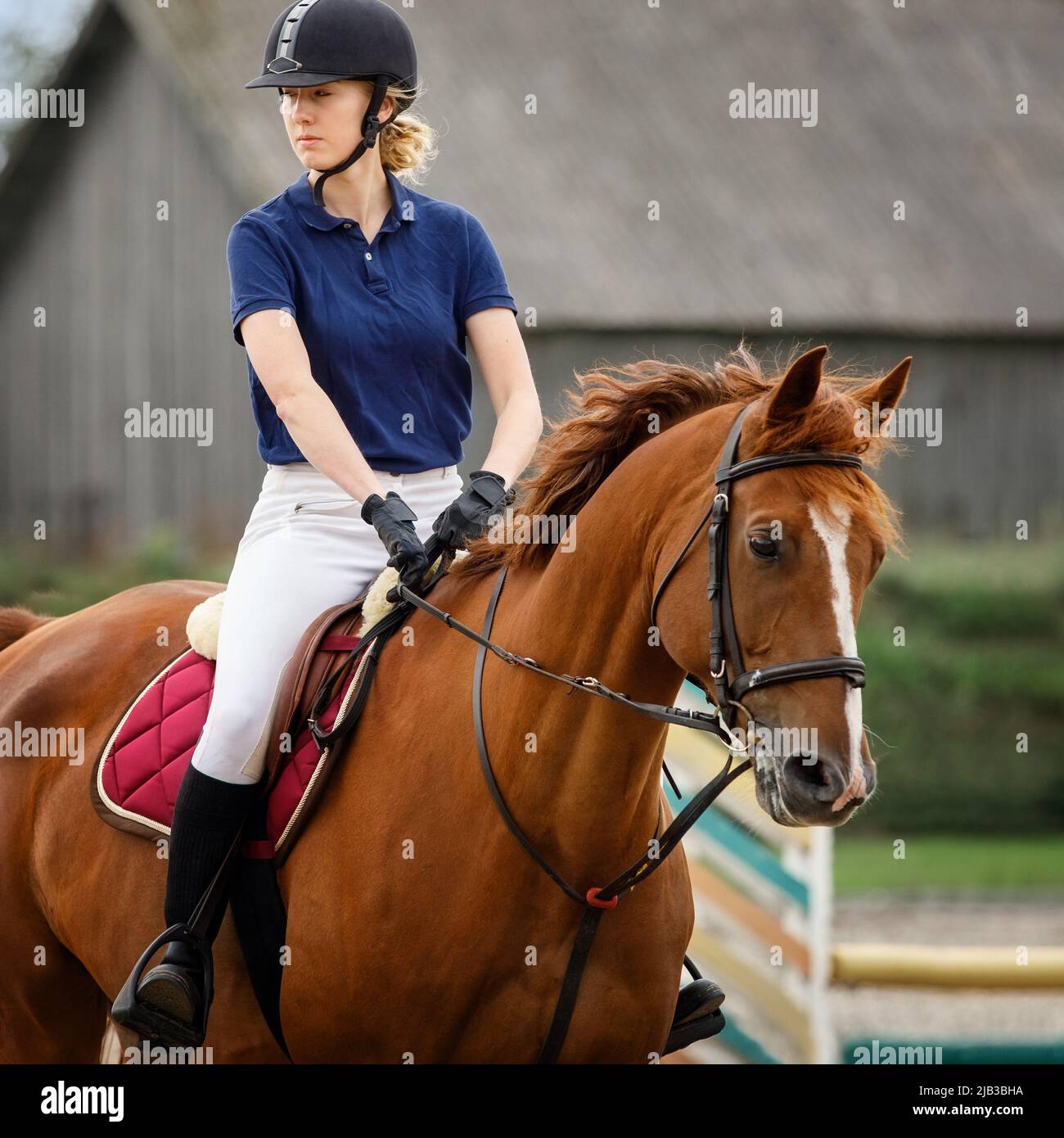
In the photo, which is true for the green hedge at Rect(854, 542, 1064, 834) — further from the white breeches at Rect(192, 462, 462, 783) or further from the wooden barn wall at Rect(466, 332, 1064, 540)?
the white breeches at Rect(192, 462, 462, 783)

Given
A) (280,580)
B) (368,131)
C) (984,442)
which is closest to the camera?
(280,580)

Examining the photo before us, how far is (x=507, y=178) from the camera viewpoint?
16.4 meters

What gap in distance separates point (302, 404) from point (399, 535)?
44 cm

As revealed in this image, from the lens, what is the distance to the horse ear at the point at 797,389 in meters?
2.84

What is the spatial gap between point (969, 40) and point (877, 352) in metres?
7.27

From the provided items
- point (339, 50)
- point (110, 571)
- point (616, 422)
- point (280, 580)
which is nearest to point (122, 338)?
point (110, 571)

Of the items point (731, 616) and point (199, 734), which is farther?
point (199, 734)

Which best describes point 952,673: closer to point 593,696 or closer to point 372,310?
point 372,310

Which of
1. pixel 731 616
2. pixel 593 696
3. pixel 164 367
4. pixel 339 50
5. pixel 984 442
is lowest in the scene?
pixel 593 696

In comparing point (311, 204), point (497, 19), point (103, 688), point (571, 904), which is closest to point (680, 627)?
point (571, 904)

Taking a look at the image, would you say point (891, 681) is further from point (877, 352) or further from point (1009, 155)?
point (1009, 155)

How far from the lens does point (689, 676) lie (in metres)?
3.37

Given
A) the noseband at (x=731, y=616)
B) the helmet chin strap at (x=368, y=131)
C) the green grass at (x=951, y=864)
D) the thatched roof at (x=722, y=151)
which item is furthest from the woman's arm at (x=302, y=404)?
the thatched roof at (x=722, y=151)

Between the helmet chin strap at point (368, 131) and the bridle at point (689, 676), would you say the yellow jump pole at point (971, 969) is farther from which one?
the helmet chin strap at point (368, 131)
